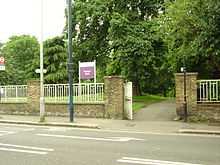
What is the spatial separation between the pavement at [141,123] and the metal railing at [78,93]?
3.83ft

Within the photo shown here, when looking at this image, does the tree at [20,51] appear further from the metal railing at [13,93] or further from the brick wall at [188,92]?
the brick wall at [188,92]

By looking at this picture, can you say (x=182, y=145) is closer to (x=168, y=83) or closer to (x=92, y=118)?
(x=92, y=118)

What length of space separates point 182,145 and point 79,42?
26753mm

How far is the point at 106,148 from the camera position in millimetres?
13312

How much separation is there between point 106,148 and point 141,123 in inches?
334

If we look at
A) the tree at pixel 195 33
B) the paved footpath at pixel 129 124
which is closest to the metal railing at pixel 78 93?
the paved footpath at pixel 129 124

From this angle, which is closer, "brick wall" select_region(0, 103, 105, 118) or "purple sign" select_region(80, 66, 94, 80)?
"brick wall" select_region(0, 103, 105, 118)

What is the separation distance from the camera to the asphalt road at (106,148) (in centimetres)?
1118

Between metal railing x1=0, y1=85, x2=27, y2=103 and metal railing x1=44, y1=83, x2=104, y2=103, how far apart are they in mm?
1553

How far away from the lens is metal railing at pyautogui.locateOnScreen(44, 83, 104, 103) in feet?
78.9

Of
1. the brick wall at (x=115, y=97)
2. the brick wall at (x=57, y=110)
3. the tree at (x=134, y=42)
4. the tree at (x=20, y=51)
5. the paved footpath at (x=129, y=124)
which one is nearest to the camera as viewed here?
the paved footpath at (x=129, y=124)

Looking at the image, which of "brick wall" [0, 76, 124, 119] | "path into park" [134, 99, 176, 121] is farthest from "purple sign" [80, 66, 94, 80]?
"path into park" [134, 99, 176, 121]

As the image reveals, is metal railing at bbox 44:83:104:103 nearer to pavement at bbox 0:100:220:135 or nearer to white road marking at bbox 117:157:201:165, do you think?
pavement at bbox 0:100:220:135

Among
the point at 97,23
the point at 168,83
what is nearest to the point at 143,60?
the point at 97,23
